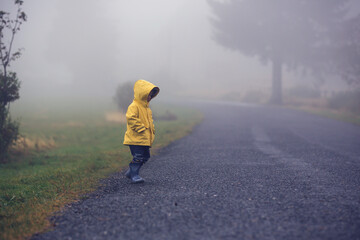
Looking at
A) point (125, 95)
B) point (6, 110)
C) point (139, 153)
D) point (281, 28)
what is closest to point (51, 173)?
point (139, 153)

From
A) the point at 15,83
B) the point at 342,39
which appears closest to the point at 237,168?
the point at 15,83

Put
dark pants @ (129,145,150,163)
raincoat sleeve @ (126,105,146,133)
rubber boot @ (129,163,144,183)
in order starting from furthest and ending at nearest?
rubber boot @ (129,163,144,183) → dark pants @ (129,145,150,163) → raincoat sleeve @ (126,105,146,133)

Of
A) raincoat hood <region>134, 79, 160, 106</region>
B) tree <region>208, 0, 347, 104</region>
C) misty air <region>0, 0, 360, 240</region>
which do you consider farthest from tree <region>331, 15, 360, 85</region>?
raincoat hood <region>134, 79, 160, 106</region>

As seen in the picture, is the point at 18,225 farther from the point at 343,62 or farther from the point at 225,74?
the point at 225,74

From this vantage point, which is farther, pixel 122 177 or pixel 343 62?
pixel 343 62

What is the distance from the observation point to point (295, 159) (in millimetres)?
8477

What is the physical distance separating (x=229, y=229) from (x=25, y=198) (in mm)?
3944

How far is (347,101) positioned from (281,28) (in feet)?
33.0

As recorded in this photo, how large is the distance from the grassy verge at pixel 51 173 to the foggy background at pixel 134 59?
98.2 feet

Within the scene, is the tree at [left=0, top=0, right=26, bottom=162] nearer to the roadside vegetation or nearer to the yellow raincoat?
the yellow raincoat

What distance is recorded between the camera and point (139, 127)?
232 inches

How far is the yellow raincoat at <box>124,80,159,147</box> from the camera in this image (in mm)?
5941

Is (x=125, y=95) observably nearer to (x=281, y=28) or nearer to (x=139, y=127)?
(x=281, y=28)

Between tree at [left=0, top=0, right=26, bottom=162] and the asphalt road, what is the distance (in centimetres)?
463
